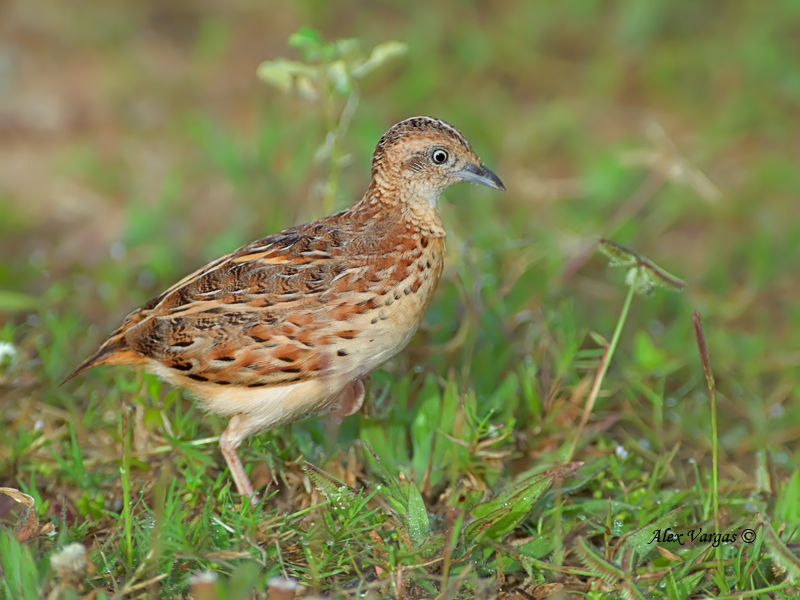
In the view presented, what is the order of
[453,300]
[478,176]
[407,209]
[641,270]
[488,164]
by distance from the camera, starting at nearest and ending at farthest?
[641,270]
[407,209]
[478,176]
[453,300]
[488,164]

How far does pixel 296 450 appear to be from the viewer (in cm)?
401

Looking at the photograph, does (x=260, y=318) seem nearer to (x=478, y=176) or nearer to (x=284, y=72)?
(x=478, y=176)

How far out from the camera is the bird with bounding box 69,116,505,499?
11.7ft

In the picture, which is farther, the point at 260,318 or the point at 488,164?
the point at 488,164

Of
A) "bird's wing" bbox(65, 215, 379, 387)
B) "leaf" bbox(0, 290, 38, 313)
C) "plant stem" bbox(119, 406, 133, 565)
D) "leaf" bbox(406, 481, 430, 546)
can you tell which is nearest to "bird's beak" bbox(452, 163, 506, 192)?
"bird's wing" bbox(65, 215, 379, 387)

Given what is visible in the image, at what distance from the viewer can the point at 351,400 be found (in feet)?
13.3

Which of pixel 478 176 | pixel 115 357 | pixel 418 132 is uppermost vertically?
pixel 418 132

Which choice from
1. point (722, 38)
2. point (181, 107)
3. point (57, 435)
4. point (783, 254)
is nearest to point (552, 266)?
point (783, 254)

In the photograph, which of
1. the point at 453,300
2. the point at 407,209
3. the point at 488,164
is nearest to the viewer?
the point at 407,209

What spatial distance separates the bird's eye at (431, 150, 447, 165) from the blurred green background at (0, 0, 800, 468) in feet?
2.73

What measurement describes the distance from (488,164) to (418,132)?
2.97 metres

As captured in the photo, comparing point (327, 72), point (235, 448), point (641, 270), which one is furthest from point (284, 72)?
point (641, 270)

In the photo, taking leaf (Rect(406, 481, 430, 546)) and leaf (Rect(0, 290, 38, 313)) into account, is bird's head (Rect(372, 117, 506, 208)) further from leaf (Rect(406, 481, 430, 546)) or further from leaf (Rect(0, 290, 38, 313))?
leaf (Rect(0, 290, 38, 313))

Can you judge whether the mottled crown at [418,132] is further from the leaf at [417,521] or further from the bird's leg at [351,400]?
the leaf at [417,521]
